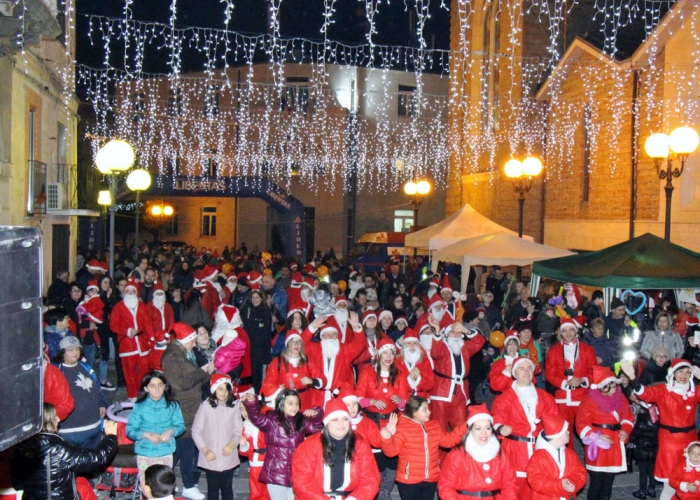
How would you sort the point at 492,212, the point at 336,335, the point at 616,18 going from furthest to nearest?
the point at 492,212
the point at 616,18
the point at 336,335

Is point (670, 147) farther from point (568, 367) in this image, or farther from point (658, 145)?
point (568, 367)

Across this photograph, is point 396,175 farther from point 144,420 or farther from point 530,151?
point 144,420

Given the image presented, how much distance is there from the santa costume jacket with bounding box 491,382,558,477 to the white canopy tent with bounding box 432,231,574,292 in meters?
8.03

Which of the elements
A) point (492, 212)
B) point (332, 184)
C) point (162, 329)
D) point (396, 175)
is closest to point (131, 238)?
point (332, 184)

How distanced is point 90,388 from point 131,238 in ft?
115

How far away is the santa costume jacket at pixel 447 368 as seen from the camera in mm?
8789

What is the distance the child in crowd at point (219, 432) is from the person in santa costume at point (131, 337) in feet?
14.1

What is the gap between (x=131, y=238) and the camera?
40562 mm

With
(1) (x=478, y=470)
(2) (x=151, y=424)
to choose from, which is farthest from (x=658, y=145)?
(2) (x=151, y=424)

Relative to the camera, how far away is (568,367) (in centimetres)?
877

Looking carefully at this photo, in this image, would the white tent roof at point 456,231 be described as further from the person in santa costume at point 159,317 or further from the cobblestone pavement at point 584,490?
the cobblestone pavement at point 584,490

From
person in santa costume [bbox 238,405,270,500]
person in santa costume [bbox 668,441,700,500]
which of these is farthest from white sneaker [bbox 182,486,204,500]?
person in santa costume [bbox 668,441,700,500]

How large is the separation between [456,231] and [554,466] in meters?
12.8

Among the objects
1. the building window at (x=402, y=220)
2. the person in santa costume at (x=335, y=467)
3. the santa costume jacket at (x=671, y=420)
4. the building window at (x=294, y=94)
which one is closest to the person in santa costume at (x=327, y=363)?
the person in santa costume at (x=335, y=467)
